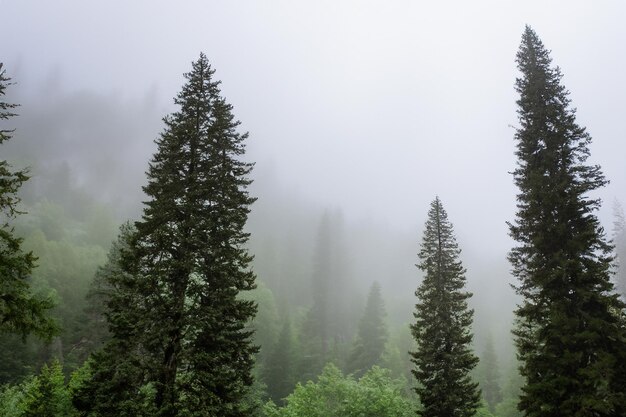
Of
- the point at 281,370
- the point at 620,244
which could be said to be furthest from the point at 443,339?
the point at 620,244

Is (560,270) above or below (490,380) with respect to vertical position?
above

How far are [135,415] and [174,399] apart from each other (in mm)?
1357

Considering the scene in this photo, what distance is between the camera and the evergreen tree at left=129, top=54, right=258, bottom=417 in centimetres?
1463

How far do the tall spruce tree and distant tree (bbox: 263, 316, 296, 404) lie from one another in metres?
41.2

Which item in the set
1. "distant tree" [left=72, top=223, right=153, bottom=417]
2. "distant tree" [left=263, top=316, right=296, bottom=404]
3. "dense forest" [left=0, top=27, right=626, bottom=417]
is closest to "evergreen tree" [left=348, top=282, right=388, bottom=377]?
"distant tree" [left=263, top=316, right=296, bottom=404]

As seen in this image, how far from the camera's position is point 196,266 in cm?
1588

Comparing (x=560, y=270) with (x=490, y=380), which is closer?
(x=560, y=270)

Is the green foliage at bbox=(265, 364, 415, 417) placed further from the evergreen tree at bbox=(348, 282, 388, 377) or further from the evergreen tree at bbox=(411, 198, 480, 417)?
the evergreen tree at bbox=(348, 282, 388, 377)

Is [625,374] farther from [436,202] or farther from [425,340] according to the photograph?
[436,202]

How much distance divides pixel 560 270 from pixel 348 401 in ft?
64.6

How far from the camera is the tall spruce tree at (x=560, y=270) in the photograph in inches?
607

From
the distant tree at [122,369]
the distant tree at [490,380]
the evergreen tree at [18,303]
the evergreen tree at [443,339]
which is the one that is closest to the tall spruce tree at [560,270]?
the evergreen tree at [443,339]

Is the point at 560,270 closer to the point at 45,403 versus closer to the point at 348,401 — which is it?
the point at 348,401

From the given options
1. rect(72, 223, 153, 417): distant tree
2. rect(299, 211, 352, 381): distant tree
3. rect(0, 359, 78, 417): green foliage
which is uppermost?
rect(299, 211, 352, 381): distant tree
